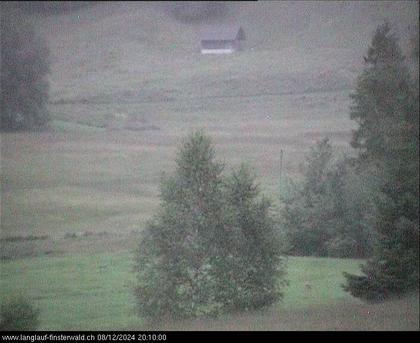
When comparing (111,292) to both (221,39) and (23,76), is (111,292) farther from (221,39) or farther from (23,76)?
(221,39)

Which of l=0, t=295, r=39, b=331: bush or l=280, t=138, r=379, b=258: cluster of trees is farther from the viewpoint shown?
l=280, t=138, r=379, b=258: cluster of trees

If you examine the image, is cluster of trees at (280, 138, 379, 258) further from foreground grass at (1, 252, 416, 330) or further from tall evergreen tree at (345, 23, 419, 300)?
tall evergreen tree at (345, 23, 419, 300)

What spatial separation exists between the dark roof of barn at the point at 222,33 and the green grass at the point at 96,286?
382cm

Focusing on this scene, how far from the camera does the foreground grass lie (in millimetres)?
9023

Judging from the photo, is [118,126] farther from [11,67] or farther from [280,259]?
[280,259]

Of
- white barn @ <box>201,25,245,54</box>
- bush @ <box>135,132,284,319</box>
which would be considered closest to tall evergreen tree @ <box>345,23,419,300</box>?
bush @ <box>135,132,284,319</box>

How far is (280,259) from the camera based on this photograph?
9.74 meters

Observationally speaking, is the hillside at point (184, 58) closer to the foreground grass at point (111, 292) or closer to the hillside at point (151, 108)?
the hillside at point (151, 108)

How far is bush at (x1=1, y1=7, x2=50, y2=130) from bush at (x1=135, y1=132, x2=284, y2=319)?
284cm

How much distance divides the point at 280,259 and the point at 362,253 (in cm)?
135

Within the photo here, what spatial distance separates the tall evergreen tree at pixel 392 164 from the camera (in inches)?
351

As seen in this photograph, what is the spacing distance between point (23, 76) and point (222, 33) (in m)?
3.38

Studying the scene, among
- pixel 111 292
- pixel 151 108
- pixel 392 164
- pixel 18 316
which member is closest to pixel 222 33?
pixel 151 108

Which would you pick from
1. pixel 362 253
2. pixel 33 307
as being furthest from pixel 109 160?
pixel 362 253
